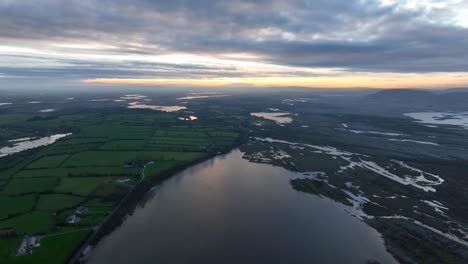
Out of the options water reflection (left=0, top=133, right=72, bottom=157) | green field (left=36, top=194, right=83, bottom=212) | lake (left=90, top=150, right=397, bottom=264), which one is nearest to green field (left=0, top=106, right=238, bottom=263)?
green field (left=36, top=194, right=83, bottom=212)

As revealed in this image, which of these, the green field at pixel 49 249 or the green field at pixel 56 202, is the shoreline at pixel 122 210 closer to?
the green field at pixel 49 249

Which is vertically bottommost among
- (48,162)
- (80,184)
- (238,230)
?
(238,230)

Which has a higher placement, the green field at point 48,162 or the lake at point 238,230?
the green field at point 48,162

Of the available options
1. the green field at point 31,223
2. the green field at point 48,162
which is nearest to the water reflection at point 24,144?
the green field at point 48,162

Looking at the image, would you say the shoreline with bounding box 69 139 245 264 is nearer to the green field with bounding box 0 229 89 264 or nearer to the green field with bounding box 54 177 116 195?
the green field with bounding box 0 229 89 264

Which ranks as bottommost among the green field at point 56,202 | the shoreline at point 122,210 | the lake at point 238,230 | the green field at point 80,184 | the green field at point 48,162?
the lake at point 238,230

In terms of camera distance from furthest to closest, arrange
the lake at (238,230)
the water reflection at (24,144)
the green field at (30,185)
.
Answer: the water reflection at (24,144) → the green field at (30,185) → the lake at (238,230)

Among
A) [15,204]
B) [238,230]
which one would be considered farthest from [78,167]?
[238,230]

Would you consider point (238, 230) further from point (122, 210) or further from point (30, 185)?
point (30, 185)
